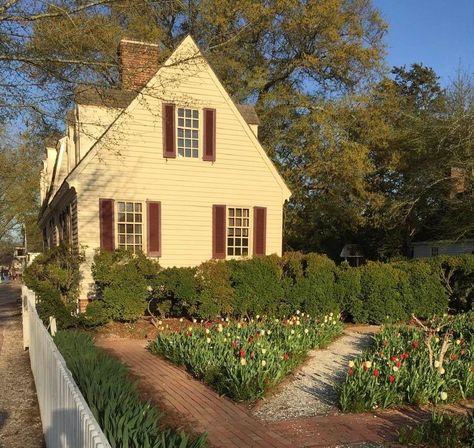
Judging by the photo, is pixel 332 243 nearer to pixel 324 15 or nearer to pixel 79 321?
pixel 324 15

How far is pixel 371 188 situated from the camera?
26000 millimetres

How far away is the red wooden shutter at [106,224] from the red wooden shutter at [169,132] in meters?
2.32

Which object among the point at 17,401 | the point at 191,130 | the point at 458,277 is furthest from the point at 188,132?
the point at 17,401

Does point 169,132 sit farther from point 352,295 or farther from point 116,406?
point 116,406

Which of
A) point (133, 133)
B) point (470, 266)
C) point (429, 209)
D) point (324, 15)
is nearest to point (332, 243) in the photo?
point (429, 209)

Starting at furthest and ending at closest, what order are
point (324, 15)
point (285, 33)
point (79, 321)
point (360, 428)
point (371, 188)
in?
point (371, 188), point (285, 33), point (324, 15), point (79, 321), point (360, 428)

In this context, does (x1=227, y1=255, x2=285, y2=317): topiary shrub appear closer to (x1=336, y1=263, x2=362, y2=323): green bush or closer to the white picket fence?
(x1=336, y1=263, x2=362, y2=323): green bush

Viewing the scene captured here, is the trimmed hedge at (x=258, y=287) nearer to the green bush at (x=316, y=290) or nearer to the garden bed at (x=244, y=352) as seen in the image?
the green bush at (x=316, y=290)

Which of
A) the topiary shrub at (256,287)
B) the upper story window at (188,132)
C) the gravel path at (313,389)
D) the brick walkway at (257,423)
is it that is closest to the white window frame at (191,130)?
the upper story window at (188,132)

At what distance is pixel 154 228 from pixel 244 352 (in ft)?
26.9

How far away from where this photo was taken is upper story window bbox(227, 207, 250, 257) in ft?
50.0

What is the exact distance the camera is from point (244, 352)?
6.48 metres

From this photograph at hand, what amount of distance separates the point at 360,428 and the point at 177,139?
11072mm

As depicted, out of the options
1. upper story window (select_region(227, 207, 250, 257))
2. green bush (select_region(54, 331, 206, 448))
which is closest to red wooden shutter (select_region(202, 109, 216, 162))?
upper story window (select_region(227, 207, 250, 257))
